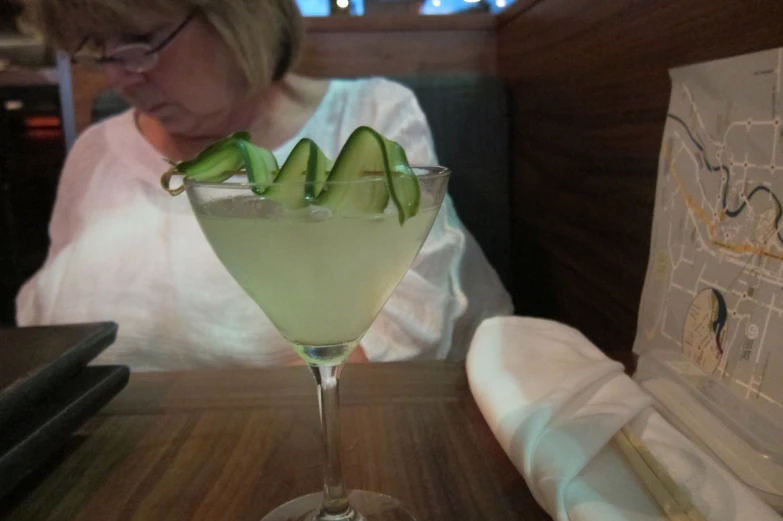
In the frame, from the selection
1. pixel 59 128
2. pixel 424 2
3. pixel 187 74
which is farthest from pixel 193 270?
pixel 424 2

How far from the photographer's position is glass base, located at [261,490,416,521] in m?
0.43

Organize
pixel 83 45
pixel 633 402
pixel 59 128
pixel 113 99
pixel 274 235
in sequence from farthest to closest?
pixel 59 128, pixel 113 99, pixel 83 45, pixel 633 402, pixel 274 235

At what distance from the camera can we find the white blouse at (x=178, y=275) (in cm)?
99

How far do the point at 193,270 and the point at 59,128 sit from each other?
1299mm

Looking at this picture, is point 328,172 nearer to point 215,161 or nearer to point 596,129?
point 215,161

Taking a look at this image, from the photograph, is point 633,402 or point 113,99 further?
point 113,99

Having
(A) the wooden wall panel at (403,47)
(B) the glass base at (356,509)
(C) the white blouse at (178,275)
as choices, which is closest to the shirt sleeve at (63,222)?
(C) the white blouse at (178,275)

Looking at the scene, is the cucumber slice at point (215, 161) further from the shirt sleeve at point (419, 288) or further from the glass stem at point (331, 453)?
the shirt sleeve at point (419, 288)

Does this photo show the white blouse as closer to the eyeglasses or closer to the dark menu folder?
the eyeglasses

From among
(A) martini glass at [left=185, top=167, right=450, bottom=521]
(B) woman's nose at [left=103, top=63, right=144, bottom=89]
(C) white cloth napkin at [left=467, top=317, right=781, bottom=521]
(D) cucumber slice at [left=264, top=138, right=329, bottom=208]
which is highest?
(B) woman's nose at [left=103, top=63, right=144, bottom=89]

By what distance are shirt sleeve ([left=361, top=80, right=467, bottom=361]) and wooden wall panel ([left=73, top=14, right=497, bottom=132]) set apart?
0.38 m

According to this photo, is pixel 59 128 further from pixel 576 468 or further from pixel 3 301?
pixel 576 468

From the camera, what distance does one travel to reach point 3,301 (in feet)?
6.86

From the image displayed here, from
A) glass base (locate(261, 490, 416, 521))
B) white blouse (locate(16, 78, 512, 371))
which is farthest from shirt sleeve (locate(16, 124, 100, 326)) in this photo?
glass base (locate(261, 490, 416, 521))
